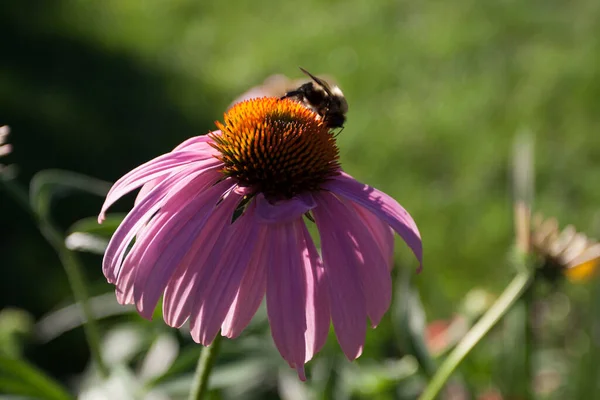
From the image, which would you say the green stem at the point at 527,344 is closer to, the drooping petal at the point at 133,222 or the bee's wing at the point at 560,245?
the bee's wing at the point at 560,245

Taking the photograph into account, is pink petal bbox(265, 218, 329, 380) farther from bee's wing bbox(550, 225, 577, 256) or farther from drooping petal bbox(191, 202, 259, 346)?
bee's wing bbox(550, 225, 577, 256)

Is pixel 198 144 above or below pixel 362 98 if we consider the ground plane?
above

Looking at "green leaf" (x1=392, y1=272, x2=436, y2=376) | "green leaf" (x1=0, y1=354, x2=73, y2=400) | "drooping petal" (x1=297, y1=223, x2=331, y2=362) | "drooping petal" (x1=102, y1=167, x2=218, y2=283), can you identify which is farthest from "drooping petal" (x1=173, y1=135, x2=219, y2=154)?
"green leaf" (x1=392, y1=272, x2=436, y2=376)

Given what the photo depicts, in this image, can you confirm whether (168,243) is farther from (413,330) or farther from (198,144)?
(413,330)

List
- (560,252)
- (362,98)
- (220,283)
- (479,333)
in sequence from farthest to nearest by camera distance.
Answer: (362,98)
(560,252)
(479,333)
(220,283)

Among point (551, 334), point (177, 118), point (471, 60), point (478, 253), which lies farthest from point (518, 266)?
point (471, 60)

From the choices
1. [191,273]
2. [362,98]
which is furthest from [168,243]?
[362,98]

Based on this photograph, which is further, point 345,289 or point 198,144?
point 198,144
